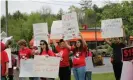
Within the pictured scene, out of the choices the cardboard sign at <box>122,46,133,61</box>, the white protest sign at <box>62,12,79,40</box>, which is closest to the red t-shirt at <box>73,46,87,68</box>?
the white protest sign at <box>62,12,79,40</box>

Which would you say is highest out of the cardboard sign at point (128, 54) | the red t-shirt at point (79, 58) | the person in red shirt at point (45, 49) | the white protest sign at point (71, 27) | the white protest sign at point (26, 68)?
the white protest sign at point (71, 27)

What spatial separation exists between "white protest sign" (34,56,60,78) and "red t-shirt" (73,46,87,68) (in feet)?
1.69

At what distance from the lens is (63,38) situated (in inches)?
461

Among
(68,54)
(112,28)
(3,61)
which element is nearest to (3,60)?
(3,61)

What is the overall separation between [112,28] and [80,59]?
193 centimetres

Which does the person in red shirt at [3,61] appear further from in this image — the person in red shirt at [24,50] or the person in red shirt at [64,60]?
the person in red shirt at [24,50]

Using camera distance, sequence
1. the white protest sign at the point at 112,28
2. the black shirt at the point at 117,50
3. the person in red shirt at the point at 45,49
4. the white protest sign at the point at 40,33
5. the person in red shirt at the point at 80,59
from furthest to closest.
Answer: the white protest sign at the point at 40,33
the white protest sign at the point at 112,28
the black shirt at the point at 117,50
the person in red shirt at the point at 80,59
the person in red shirt at the point at 45,49

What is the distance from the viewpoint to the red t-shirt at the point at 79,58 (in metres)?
11.4

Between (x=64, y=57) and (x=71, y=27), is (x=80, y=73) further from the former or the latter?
(x=71, y=27)

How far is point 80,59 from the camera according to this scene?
37.5 feet

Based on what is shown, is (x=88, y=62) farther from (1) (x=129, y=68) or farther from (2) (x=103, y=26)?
(1) (x=129, y=68)

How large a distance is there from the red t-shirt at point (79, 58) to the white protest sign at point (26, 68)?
1394 mm

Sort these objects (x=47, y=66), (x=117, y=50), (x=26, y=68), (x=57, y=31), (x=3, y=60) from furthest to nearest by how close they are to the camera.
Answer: (x=57, y=31) → (x=26, y=68) → (x=117, y=50) → (x=47, y=66) → (x=3, y=60)

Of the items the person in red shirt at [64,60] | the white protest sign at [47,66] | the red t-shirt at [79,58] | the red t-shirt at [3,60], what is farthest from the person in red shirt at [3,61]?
the red t-shirt at [79,58]
